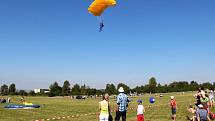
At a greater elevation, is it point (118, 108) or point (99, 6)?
point (99, 6)

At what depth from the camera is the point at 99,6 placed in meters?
19.7

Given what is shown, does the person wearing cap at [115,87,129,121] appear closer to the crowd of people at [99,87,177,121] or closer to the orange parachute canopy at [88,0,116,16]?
the crowd of people at [99,87,177,121]

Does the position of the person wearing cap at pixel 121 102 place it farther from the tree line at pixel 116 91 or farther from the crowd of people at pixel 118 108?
the tree line at pixel 116 91

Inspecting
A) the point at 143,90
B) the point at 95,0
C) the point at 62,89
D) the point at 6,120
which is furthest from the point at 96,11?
the point at 62,89

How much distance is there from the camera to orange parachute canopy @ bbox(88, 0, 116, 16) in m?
19.2

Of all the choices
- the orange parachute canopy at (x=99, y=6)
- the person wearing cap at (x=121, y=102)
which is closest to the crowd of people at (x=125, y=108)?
the person wearing cap at (x=121, y=102)

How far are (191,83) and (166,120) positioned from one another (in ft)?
433


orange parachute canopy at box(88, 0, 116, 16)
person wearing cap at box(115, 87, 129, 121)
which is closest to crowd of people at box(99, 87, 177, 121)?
person wearing cap at box(115, 87, 129, 121)

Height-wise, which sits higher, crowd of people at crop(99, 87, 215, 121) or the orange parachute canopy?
the orange parachute canopy

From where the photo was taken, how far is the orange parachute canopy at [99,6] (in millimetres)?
19156

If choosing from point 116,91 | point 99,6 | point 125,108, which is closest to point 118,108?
point 125,108

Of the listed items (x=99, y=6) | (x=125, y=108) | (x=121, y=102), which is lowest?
(x=125, y=108)

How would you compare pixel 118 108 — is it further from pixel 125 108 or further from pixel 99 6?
pixel 99 6

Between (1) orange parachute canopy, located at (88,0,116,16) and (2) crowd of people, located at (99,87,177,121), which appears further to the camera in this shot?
(1) orange parachute canopy, located at (88,0,116,16)
